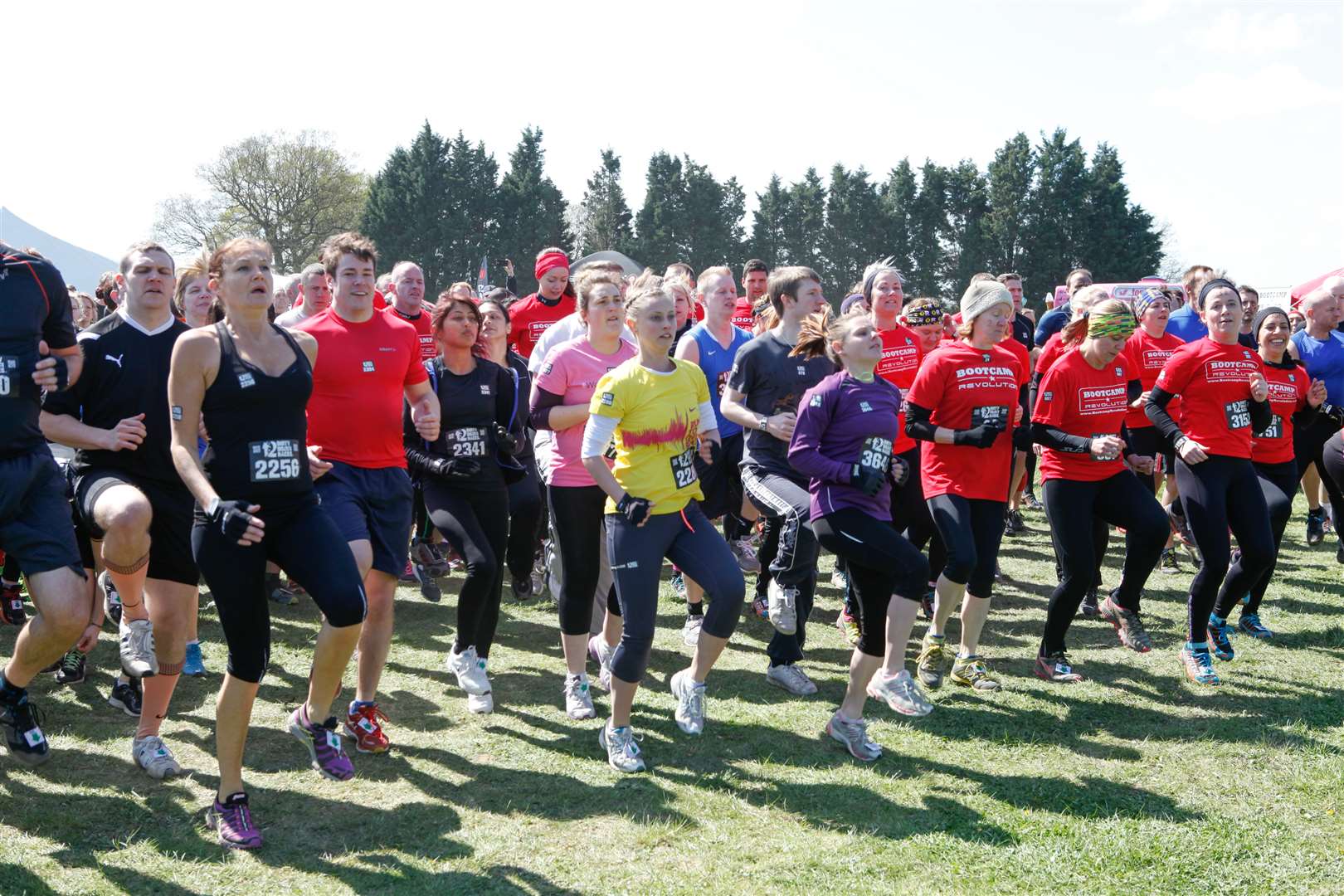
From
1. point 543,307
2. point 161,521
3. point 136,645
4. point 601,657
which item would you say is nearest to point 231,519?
point 161,521

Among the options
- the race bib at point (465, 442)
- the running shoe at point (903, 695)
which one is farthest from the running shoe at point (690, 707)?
the race bib at point (465, 442)

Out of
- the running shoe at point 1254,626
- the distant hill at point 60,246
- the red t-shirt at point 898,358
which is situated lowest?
the running shoe at point 1254,626

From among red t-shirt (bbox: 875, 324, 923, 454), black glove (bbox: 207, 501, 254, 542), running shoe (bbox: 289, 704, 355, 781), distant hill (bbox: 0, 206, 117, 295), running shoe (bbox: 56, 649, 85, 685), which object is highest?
distant hill (bbox: 0, 206, 117, 295)

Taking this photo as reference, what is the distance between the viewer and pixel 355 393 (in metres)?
5.10

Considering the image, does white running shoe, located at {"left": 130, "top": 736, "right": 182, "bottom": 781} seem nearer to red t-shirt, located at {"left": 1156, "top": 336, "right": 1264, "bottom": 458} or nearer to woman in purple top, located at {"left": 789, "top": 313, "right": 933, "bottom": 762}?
woman in purple top, located at {"left": 789, "top": 313, "right": 933, "bottom": 762}

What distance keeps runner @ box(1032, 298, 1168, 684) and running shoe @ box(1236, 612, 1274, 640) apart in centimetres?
142

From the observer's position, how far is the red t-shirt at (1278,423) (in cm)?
716

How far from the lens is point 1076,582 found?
6383 millimetres

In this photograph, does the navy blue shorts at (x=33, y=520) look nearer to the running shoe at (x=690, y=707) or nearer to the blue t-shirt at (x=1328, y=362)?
→ the running shoe at (x=690, y=707)

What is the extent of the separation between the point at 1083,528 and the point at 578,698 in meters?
3.09

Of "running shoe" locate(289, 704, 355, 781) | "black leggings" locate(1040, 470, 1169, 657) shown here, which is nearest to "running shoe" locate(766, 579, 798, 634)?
"black leggings" locate(1040, 470, 1169, 657)

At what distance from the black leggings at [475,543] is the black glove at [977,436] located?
8.24ft

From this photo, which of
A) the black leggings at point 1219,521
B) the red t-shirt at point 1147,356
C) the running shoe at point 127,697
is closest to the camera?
the running shoe at point 127,697

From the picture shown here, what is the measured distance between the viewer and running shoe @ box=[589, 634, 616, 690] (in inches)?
244
